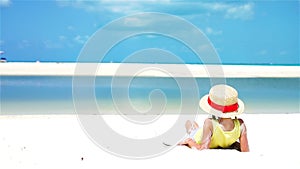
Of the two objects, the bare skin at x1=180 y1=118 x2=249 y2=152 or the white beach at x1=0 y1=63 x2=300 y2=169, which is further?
the bare skin at x1=180 y1=118 x2=249 y2=152

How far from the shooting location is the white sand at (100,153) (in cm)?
443

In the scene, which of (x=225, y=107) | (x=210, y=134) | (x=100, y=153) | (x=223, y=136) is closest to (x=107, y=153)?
(x=100, y=153)

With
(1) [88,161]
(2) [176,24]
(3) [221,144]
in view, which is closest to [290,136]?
(3) [221,144]

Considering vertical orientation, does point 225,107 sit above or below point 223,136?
above

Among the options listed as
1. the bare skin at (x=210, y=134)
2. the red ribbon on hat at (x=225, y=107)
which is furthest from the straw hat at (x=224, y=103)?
the bare skin at (x=210, y=134)

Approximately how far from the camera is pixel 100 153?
16.3 feet

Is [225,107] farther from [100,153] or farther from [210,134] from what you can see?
[100,153]

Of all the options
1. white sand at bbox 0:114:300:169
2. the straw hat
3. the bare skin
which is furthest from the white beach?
the straw hat

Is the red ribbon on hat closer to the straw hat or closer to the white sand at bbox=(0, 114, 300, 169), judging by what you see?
the straw hat

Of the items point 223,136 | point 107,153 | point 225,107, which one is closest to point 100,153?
point 107,153

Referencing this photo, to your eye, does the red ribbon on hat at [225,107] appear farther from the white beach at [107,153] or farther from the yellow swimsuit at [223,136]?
the white beach at [107,153]

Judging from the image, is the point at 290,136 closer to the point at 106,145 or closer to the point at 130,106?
the point at 106,145

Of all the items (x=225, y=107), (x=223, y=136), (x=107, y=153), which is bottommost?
(x=107, y=153)

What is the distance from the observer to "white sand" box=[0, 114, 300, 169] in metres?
4.43
